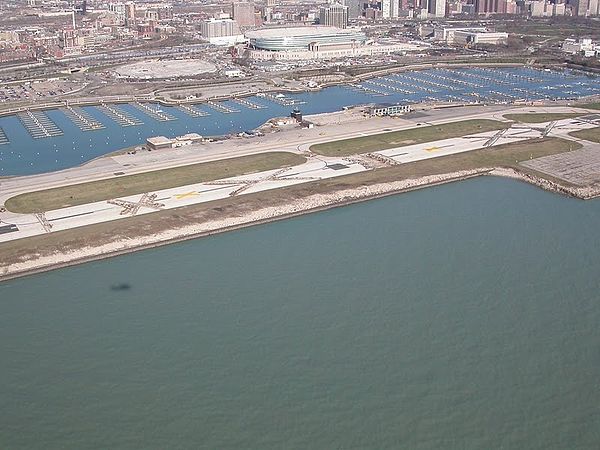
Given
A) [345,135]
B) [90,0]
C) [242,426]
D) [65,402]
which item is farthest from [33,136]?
[90,0]

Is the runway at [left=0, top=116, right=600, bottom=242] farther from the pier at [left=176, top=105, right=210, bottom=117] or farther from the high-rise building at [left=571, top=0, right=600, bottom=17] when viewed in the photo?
the high-rise building at [left=571, top=0, right=600, bottom=17]

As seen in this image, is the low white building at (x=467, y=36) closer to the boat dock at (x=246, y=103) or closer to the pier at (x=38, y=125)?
the boat dock at (x=246, y=103)

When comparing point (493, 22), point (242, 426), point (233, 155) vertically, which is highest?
point (493, 22)

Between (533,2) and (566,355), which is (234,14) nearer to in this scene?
(533,2)

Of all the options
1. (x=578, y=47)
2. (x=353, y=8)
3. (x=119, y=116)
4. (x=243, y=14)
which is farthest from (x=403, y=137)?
(x=353, y=8)

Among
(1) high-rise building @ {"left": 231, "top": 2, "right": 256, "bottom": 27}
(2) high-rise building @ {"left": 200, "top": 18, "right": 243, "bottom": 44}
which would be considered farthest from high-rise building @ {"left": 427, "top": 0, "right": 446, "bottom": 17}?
(2) high-rise building @ {"left": 200, "top": 18, "right": 243, "bottom": 44}

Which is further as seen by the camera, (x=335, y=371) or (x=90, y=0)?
(x=90, y=0)
